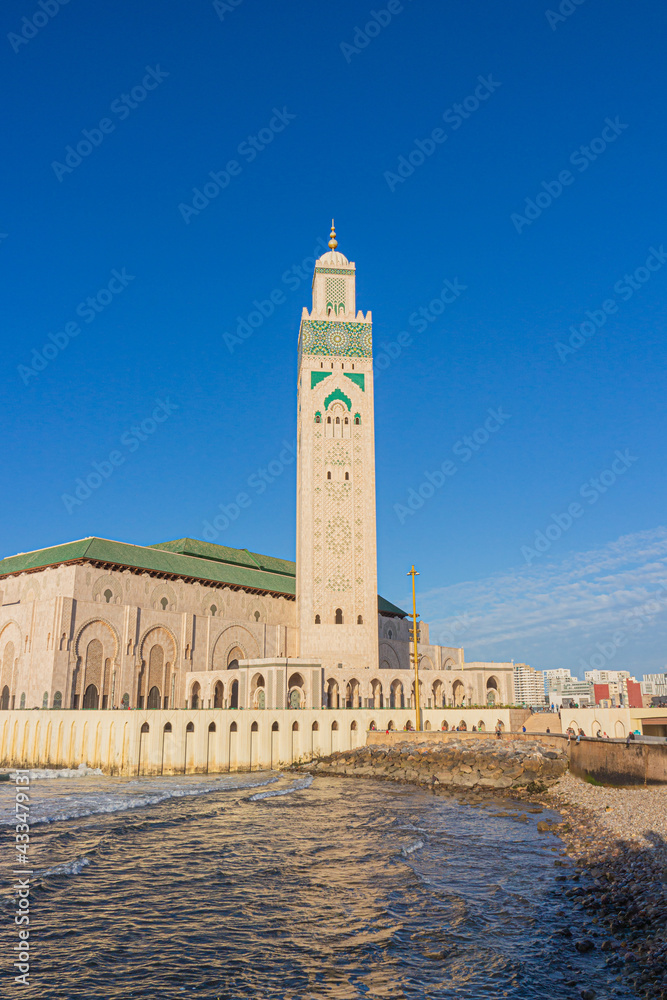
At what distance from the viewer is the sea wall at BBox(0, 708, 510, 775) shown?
38.4 metres

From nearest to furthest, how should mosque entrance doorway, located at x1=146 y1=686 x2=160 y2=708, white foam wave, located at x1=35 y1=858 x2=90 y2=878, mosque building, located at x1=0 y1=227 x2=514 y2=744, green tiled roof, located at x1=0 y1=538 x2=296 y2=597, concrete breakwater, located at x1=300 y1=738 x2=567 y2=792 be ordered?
1. white foam wave, located at x1=35 y1=858 x2=90 y2=878
2. concrete breakwater, located at x1=300 y1=738 x2=567 y2=792
3. mosque building, located at x1=0 y1=227 x2=514 y2=744
4. green tiled roof, located at x1=0 y1=538 x2=296 y2=597
5. mosque entrance doorway, located at x1=146 y1=686 x2=160 y2=708

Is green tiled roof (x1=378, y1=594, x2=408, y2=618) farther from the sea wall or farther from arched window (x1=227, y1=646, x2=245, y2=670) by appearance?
the sea wall

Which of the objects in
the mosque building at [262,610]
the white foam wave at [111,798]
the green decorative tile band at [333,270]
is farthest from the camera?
the green decorative tile band at [333,270]

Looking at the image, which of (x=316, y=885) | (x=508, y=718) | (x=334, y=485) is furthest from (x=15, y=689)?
(x=316, y=885)

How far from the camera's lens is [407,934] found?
1255 cm

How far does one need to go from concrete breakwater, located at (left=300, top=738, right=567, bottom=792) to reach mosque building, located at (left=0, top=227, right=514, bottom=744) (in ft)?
23.0

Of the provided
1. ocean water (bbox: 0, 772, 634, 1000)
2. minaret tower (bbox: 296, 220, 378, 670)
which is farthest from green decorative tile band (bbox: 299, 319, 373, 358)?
ocean water (bbox: 0, 772, 634, 1000)

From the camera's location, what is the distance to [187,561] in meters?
58.6

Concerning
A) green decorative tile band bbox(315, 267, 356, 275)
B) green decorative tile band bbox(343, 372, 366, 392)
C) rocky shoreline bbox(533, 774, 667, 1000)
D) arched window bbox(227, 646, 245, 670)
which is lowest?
rocky shoreline bbox(533, 774, 667, 1000)

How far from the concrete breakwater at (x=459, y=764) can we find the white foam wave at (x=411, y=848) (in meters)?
11.2

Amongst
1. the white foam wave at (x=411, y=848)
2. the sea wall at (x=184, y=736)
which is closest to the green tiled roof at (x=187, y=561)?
the sea wall at (x=184, y=736)

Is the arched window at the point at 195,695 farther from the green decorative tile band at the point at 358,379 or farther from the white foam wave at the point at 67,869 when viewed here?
the white foam wave at the point at 67,869

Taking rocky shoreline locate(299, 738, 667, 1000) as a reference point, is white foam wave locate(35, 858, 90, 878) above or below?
below

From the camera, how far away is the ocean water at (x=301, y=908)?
1061 centimetres
